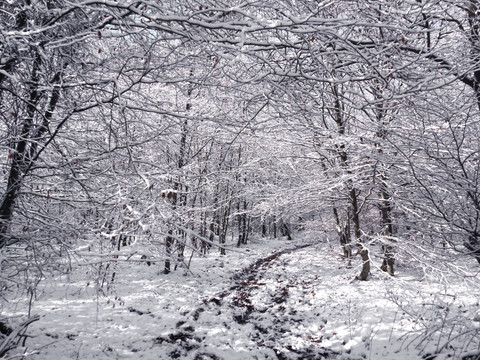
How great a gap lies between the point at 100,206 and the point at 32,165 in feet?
3.23

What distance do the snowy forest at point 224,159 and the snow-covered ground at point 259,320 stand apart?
0.18 ft

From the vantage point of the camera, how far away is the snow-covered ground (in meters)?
4.98

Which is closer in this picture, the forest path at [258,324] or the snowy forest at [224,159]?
the snowy forest at [224,159]

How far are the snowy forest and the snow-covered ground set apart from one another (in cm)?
5

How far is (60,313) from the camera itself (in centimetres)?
682

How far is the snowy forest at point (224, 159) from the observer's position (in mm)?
2514

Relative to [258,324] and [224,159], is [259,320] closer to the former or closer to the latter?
[258,324]

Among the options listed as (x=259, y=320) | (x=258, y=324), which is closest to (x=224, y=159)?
(x=258, y=324)

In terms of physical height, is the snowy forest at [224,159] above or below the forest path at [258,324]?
above

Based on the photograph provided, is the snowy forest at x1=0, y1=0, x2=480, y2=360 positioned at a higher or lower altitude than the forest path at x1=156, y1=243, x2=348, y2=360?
higher

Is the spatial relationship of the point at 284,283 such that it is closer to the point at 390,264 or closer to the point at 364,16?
the point at 390,264

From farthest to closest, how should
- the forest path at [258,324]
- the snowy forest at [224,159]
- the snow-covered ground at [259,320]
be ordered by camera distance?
1. the forest path at [258,324]
2. the snow-covered ground at [259,320]
3. the snowy forest at [224,159]

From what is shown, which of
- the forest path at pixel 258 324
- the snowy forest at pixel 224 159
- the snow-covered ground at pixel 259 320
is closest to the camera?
Result: the snowy forest at pixel 224 159

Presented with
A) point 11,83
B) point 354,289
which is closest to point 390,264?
point 354,289
